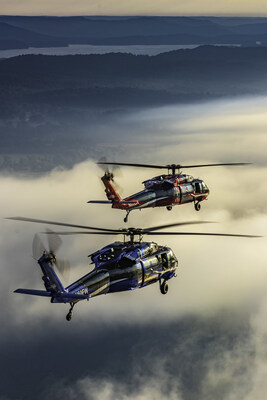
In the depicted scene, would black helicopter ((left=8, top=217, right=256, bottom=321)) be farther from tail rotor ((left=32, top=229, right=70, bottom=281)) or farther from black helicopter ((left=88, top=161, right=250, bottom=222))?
black helicopter ((left=88, top=161, right=250, bottom=222))

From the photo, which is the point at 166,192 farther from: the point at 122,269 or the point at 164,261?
the point at 122,269

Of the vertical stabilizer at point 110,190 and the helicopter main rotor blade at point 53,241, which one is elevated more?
the vertical stabilizer at point 110,190

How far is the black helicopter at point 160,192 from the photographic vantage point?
118812mm

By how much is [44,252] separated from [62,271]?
5547mm

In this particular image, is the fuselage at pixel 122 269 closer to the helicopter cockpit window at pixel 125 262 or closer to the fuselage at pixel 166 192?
the helicopter cockpit window at pixel 125 262

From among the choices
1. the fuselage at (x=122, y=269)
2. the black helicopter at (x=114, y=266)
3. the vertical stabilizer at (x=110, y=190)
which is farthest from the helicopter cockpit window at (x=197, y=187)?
the fuselage at (x=122, y=269)

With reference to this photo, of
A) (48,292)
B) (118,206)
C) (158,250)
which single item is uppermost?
(118,206)

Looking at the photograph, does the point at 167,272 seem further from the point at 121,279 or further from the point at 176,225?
the point at 176,225

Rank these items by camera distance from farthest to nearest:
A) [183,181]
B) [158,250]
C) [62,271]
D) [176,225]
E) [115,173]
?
[183,181] < [115,173] < [158,250] < [176,225] < [62,271]

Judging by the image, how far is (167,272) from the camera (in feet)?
331

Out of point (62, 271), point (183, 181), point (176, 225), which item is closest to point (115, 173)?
point (183, 181)

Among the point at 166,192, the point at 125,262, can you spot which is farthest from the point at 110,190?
the point at 125,262

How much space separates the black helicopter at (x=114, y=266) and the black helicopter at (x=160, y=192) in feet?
59.7

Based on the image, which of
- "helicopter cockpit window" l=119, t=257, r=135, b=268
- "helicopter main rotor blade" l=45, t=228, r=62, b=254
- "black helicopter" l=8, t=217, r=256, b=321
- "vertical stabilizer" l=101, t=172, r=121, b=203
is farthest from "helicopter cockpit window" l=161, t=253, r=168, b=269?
"helicopter main rotor blade" l=45, t=228, r=62, b=254
